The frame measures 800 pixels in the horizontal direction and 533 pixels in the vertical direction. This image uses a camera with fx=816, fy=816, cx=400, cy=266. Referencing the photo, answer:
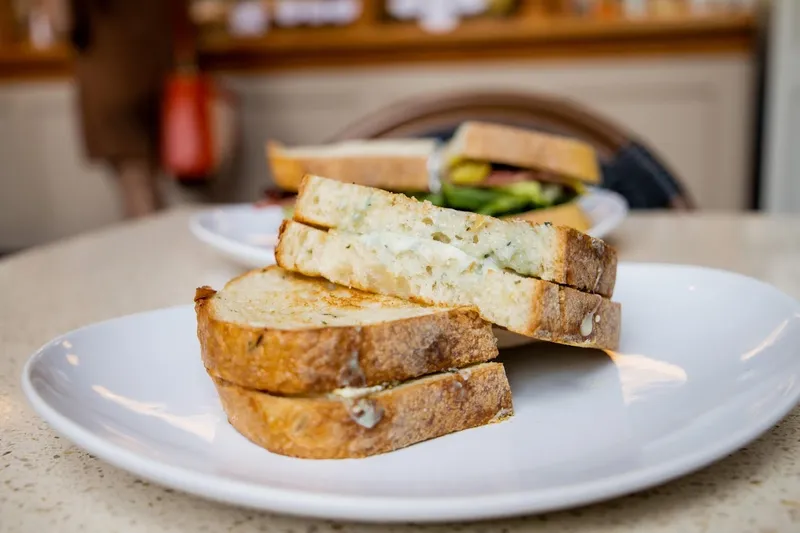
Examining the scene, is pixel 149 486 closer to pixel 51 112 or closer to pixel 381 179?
pixel 381 179

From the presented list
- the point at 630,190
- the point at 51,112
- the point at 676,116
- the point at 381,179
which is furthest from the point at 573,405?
the point at 51,112

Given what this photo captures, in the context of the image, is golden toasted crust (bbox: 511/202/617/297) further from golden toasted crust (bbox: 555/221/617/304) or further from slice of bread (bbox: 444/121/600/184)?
slice of bread (bbox: 444/121/600/184)

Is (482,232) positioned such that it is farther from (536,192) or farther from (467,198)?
(536,192)

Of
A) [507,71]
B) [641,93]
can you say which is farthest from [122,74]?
[641,93]

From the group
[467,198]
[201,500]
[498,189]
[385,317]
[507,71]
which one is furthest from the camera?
[507,71]

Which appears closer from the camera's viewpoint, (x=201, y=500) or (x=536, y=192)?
(x=201, y=500)

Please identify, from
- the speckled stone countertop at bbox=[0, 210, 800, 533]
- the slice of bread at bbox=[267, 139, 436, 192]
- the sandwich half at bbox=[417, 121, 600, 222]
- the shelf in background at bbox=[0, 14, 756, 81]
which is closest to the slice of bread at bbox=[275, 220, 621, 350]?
the speckled stone countertop at bbox=[0, 210, 800, 533]
